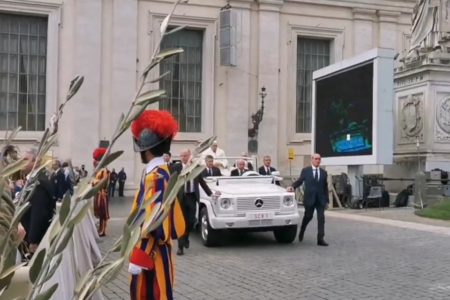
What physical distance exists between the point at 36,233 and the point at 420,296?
4721mm

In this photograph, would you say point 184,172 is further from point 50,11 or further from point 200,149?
point 50,11

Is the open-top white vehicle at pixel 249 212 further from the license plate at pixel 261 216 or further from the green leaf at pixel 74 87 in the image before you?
the green leaf at pixel 74 87

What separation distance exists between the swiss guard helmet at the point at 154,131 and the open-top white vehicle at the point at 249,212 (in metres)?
7.90

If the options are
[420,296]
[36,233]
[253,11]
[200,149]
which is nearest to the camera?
[200,149]

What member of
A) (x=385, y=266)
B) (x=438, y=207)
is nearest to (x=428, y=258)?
(x=385, y=266)

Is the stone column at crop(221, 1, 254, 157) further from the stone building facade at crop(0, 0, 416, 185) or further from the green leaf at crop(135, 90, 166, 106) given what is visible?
the green leaf at crop(135, 90, 166, 106)

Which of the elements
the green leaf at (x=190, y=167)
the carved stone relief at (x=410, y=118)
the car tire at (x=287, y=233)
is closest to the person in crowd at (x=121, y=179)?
the carved stone relief at (x=410, y=118)

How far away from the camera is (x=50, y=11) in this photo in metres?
31.0

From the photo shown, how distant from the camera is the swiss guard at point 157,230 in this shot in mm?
4465

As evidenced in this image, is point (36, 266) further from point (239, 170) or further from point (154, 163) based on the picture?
point (239, 170)

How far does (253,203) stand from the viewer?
1262 centimetres

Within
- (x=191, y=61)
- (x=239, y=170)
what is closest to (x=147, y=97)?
(x=239, y=170)

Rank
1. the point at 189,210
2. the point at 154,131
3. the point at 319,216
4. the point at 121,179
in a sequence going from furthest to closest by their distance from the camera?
the point at 121,179 → the point at 319,216 → the point at 189,210 → the point at 154,131

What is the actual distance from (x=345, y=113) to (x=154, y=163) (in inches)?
741
